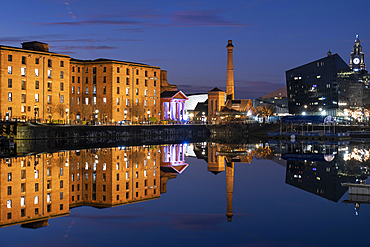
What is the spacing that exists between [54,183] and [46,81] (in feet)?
188

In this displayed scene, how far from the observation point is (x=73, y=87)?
88.1 m

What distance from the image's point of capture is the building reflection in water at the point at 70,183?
1673 cm

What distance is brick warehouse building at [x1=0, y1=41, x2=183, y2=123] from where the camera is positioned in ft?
236

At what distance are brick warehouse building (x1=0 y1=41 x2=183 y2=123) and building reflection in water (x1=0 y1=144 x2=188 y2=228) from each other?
1552 inches

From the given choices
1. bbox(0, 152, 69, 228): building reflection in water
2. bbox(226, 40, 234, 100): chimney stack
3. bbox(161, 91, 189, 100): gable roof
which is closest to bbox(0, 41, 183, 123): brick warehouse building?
bbox(161, 91, 189, 100): gable roof

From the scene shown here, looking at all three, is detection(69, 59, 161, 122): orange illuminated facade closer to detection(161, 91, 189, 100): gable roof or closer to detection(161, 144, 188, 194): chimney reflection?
detection(161, 91, 189, 100): gable roof

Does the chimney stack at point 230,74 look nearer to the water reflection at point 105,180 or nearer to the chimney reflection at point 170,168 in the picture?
the chimney reflection at point 170,168

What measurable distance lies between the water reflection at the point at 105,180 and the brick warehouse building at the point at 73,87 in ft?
127

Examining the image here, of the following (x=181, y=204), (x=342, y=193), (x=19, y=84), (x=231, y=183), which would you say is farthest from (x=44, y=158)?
(x=19, y=84)

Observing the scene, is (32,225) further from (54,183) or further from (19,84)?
(19,84)

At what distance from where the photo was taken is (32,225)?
14.2 meters

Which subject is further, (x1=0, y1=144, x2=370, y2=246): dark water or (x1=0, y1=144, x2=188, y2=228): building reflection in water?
(x1=0, y1=144, x2=188, y2=228): building reflection in water

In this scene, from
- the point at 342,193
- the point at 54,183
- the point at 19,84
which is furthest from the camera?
the point at 19,84

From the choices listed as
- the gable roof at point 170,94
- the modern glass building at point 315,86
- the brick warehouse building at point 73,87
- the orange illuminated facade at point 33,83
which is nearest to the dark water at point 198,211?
the orange illuminated facade at point 33,83
